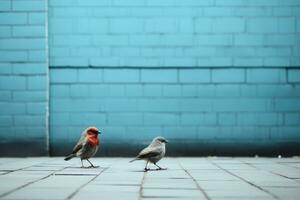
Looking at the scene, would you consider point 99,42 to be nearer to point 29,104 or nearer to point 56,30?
point 56,30

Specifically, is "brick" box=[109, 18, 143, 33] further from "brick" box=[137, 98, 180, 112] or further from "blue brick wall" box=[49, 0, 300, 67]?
"brick" box=[137, 98, 180, 112]

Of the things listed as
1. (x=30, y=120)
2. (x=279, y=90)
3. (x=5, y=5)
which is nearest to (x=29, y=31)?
(x=5, y=5)

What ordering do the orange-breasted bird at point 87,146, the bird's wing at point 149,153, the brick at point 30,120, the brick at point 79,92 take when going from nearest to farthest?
the bird's wing at point 149,153, the orange-breasted bird at point 87,146, the brick at point 30,120, the brick at point 79,92

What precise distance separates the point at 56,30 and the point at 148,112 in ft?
7.29

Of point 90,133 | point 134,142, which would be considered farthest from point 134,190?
point 134,142

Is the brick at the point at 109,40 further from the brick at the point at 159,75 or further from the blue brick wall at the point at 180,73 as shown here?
the brick at the point at 159,75

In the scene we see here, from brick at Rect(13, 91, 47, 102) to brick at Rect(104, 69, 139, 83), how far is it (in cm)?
115

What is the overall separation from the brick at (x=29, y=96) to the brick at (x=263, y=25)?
152 inches

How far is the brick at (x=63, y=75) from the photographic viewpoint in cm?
827

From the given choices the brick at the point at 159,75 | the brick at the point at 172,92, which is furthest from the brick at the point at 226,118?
the brick at the point at 159,75

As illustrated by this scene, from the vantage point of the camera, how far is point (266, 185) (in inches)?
167

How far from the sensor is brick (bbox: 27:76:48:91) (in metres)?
8.21

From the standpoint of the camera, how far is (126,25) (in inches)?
328

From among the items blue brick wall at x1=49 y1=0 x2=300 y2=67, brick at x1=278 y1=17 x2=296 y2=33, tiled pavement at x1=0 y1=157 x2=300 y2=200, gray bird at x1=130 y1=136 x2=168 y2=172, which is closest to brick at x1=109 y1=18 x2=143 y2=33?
blue brick wall at x1=49 y1=0 x2=300 y2=67
